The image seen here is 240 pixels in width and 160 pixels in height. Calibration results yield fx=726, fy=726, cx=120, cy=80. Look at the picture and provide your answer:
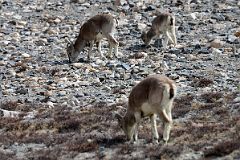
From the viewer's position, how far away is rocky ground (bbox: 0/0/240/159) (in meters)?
16.9

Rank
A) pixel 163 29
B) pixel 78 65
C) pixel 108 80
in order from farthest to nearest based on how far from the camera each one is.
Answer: pixel 163 29
pixel 78 65
pixel 108 80

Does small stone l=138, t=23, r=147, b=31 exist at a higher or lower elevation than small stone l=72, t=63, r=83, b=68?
lower

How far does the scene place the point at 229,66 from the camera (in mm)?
25672

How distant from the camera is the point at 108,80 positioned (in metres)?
24.9

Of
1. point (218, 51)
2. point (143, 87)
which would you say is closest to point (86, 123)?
point (143, 87)

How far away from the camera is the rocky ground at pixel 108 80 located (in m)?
16.9

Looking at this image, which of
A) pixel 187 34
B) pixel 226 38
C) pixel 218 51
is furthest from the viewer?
pixel 187 34

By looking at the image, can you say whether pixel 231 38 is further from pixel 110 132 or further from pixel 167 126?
pixel 167 126

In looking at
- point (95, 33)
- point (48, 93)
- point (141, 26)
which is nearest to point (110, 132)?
point (48, 93)

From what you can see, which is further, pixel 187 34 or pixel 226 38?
pixel 187 34

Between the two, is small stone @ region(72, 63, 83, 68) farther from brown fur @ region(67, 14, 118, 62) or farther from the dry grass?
the dry grass

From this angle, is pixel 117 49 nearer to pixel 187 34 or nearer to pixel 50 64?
pixel 50 64

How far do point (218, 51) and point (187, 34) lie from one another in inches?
189

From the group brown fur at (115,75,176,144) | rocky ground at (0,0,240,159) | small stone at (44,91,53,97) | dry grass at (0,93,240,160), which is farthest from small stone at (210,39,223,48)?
brown fur at (115,75,176,144)
